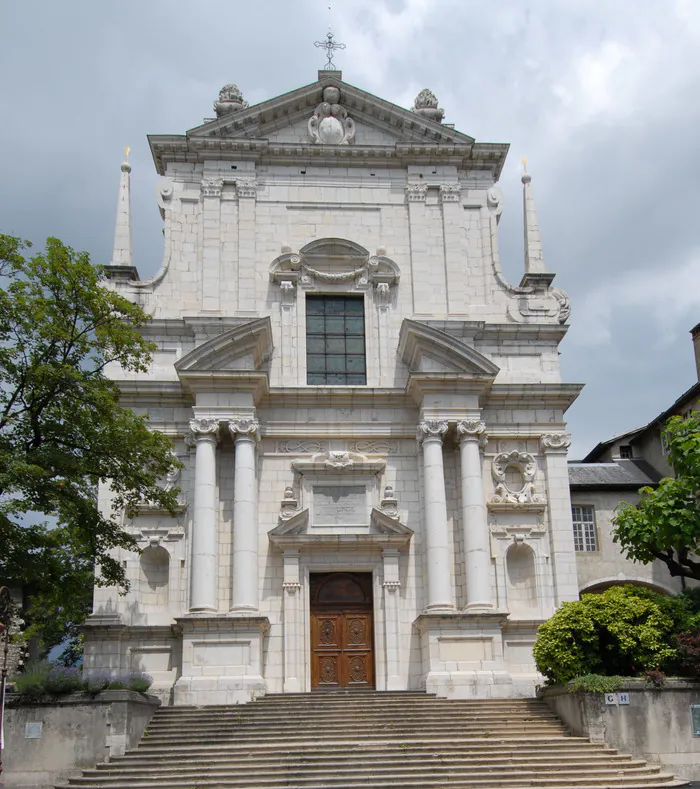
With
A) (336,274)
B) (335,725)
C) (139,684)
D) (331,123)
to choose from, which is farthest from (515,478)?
(331,123)

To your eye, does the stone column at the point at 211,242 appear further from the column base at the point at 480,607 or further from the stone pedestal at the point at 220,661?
the column base at the point at 480,607

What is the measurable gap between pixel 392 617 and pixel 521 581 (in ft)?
11.2

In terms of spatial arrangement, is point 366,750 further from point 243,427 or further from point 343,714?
point 243,427

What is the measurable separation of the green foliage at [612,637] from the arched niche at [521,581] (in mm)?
4061

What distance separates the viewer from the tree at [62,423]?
1772cm

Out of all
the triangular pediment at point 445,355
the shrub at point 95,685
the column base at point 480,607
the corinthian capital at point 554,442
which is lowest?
the shrub at point 95,685

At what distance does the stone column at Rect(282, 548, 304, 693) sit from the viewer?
867 inches

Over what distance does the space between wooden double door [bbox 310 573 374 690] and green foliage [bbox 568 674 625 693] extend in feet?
19.5

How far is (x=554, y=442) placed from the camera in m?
24.3

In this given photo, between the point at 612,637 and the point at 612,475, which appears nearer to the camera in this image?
the point at 612,637

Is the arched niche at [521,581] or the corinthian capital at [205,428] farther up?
the corinthian capital at [205,428]

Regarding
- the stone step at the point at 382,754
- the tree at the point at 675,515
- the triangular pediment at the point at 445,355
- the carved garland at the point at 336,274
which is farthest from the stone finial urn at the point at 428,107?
the stone step at the point at 382,754

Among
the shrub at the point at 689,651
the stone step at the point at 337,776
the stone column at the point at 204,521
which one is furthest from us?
the stone column at the point at 204,521

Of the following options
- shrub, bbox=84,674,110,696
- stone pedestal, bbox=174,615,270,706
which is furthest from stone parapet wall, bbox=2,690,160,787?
stone pedestal, bbox=174,615,270,706
